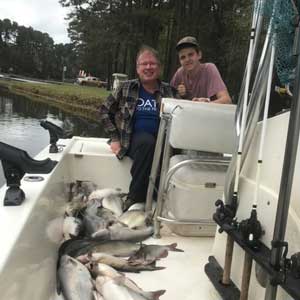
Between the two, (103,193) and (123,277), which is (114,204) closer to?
(103,193)

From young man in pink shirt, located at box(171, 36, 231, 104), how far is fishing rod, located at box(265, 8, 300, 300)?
2.13 meters

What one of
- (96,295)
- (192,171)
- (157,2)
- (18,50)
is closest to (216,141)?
(192,171)

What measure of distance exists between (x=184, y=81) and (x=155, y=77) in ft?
1.09

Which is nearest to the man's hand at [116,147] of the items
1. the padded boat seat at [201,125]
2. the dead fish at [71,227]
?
the dead fish at [71,227]

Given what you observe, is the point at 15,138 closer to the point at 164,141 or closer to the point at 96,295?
the point at 164,141

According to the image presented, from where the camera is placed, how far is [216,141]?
117 inches

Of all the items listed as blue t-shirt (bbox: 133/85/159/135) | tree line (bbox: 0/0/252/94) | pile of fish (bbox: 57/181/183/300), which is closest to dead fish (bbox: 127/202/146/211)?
pile of fish (bbox: 57/181/183/300)

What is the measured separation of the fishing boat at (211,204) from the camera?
1.70m

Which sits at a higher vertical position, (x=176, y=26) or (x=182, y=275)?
(x=176, y=26)

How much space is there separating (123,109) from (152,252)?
1379mm

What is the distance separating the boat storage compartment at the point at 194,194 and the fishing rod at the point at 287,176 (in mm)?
1440

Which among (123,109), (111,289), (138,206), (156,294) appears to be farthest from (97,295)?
(123,109)

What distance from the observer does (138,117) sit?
151 inches

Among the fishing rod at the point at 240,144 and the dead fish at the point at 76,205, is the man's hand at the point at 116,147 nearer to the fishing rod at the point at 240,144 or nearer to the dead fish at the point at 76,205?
the dead fish at the point at 76,205
